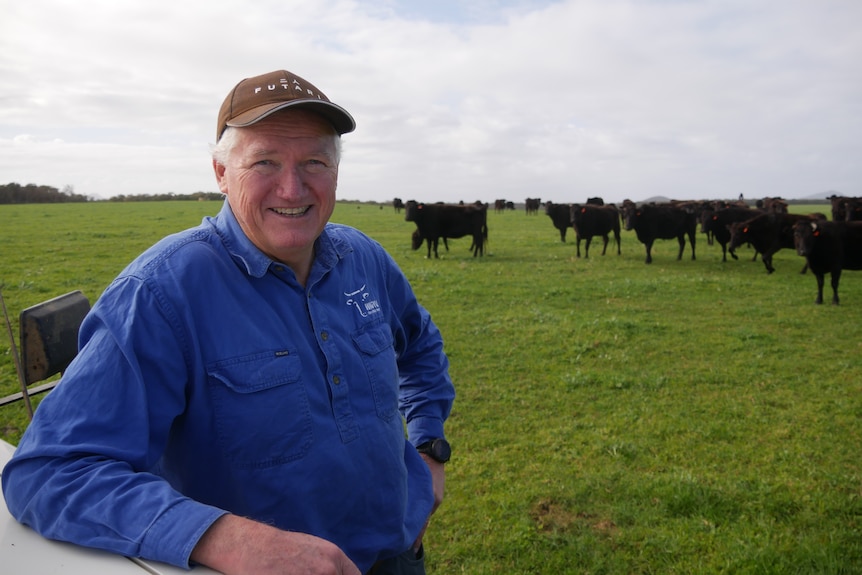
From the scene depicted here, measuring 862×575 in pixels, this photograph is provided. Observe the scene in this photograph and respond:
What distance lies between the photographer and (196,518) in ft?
4.00

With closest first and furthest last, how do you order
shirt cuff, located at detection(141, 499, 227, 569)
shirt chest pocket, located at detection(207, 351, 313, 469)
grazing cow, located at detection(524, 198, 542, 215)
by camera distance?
shirt cuff, located at detection(141, 499, 227, 569), shirt chest pocket, located at detection(207, 351, 313, 469), grazing cow, located at detection(524, 198, 542, 215)

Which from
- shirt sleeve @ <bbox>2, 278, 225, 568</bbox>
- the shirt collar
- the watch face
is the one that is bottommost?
the watch face

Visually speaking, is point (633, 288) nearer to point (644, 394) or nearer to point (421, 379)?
point (644, 394)

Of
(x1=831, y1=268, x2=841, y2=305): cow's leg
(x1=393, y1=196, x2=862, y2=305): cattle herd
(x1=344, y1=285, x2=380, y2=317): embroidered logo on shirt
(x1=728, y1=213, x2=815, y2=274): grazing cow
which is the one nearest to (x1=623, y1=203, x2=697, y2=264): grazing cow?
(x1=393, y1=196, x2=862, y2=305): cattle herd

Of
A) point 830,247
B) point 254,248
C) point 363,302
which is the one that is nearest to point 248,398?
point 254,248

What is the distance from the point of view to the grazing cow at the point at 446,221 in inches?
782

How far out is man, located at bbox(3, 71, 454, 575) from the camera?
1.24 metres

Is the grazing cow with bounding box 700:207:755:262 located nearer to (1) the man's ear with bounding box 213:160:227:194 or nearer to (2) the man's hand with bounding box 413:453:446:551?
(2) the man's hand with bounding box 413:453:446:551

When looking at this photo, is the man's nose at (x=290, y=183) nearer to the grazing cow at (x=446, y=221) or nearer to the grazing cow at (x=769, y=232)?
the grazing cow at (x=769, y=232)

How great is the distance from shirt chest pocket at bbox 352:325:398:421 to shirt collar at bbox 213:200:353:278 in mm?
259

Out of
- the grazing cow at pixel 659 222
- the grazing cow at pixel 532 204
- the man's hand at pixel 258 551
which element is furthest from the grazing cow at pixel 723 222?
the grazing cow at pixel 532 204

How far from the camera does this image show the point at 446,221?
20.2m

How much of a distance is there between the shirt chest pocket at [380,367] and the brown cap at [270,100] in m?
0.69

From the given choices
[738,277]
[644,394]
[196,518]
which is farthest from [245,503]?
[738,277]
